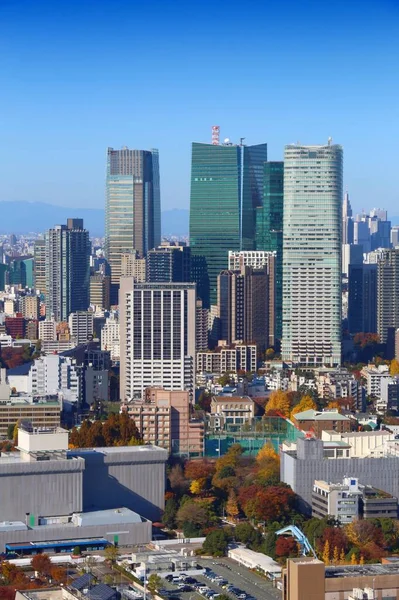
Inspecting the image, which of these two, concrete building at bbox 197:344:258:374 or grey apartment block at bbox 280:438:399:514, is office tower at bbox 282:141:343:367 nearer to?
concrete building at bbox 197:344:258:374

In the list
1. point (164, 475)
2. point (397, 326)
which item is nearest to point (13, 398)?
point (164, 475)

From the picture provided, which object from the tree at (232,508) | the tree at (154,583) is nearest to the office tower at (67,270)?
the tree at (232,508)

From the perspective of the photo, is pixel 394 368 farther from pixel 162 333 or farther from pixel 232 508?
pixel 232 508

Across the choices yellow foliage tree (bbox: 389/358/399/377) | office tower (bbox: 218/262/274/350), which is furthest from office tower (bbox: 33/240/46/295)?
yellow foliage tree (bbox: 389/358/399/377)

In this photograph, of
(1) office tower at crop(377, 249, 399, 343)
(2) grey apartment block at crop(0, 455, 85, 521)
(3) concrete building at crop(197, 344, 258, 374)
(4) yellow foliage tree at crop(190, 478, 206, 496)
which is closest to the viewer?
(2) grey apartment block at crop(0, 455, 85, 521)

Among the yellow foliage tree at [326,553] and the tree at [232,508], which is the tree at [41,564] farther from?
the tree at [232,508]

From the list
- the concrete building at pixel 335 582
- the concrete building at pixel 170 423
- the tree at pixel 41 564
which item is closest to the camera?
the concrete building at pixel 335 582
